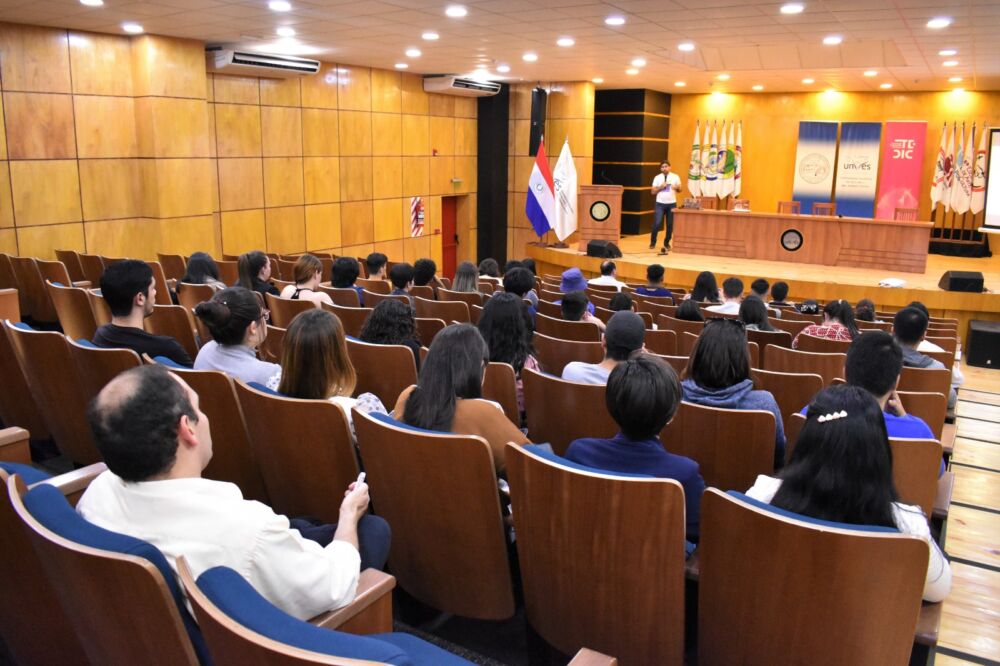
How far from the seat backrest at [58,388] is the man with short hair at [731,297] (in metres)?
4.78

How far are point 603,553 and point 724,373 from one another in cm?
132

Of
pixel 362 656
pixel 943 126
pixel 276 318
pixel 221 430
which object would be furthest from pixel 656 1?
pixel 943 126

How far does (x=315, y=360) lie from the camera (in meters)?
2.68

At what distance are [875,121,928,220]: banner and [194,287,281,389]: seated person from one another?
14178mm

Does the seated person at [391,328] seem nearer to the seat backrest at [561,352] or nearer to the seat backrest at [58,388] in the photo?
the seat backrest at [561,352]

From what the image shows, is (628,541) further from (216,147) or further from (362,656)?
(216,147)

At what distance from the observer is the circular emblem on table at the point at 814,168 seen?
15172 millimetres

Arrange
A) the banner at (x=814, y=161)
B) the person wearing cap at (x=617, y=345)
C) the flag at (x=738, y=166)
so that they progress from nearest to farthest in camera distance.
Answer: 1. the person wearing cap at (x=617, y=345)
2. the banner at (x=814, y=161)
3. the flag at (x=738, y=166)

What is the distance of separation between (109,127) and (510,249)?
8142 millimetres

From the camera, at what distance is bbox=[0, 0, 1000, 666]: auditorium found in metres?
1.53

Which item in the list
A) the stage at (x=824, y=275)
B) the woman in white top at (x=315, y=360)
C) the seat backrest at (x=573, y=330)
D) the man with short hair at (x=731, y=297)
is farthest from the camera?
the stage at (x=824, y=275)

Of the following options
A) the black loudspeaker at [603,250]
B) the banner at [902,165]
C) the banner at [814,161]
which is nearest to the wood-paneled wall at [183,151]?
the black loudspeaker at [603,250]

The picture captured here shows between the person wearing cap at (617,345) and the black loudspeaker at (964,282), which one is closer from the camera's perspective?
the person wearing cap at (617,345)

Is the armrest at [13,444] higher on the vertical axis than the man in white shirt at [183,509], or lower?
lower
